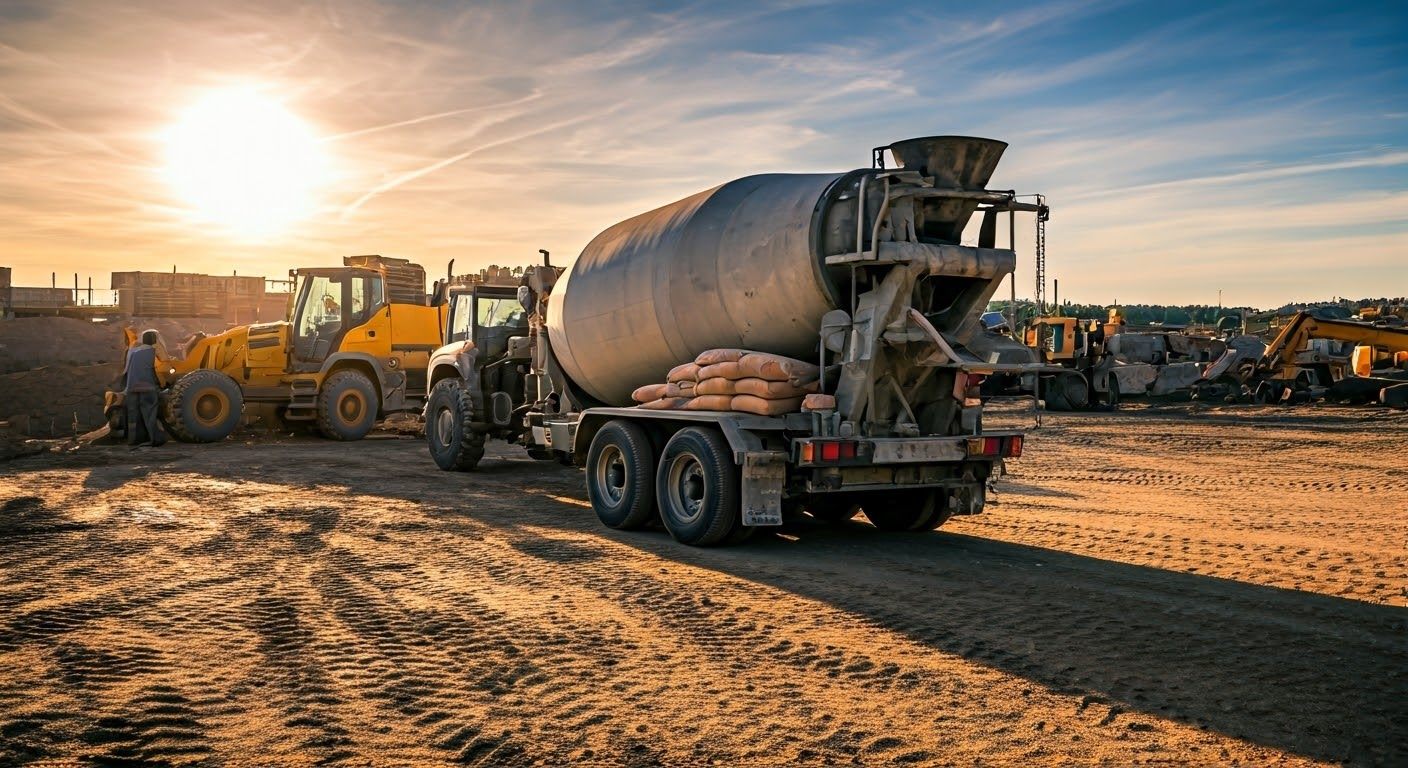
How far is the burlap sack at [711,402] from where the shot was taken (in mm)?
9577

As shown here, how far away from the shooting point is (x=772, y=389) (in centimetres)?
920

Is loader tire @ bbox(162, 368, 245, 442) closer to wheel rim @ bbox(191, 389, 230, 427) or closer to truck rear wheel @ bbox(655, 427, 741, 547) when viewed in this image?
wheel rim @ bbox(191, 389, 230, 427)

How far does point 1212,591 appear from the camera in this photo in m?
7.82

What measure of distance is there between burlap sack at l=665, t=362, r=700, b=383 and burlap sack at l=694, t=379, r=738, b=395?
0.13 metres

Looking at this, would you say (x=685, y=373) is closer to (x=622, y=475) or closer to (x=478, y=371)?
(x=622, y=475)

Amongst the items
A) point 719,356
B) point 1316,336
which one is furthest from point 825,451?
point 1316,336

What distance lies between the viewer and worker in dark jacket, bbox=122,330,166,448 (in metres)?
18.9

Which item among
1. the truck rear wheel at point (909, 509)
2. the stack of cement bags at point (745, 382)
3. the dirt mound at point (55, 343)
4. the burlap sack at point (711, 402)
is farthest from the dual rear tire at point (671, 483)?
the dirt mound at point (55, 343)

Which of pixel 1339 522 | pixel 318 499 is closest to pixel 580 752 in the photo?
pixel 318 499

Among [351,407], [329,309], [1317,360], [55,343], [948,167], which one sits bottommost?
→ [351,407]

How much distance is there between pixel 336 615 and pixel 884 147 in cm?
581

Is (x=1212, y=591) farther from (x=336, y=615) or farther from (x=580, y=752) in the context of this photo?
(x=336, y=615)

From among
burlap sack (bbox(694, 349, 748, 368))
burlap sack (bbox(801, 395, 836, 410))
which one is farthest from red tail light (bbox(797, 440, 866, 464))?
burlap sack (bbox(694, 349, 748, 368))

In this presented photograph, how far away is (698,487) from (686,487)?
16 centimetres
